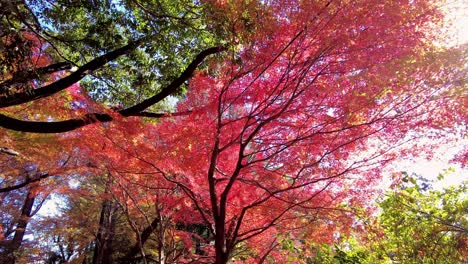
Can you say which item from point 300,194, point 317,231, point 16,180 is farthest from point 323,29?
point 16,180

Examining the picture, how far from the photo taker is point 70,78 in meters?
5.79

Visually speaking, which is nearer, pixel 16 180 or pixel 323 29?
pixel 323 29

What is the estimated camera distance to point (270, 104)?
5.26 metres

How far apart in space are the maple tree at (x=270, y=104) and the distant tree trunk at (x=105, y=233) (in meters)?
7.69

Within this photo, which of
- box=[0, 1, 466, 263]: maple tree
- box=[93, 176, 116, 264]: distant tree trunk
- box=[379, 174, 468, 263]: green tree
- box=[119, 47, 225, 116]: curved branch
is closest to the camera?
→ box=[0, 1, 466, 263]: maple tree

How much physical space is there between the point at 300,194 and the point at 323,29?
376 cm

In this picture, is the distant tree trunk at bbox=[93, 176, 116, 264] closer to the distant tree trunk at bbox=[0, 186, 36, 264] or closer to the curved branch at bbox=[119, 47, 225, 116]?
the distant tree trunk at bbox=[0, 186, 36, 264]

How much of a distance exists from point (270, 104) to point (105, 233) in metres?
13.5

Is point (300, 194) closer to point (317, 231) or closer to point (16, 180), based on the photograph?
point (317, 231)

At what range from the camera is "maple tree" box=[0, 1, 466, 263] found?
4789 millimetres

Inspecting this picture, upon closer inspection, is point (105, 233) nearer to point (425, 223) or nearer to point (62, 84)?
point (62, 84)

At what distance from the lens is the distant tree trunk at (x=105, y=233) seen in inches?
589

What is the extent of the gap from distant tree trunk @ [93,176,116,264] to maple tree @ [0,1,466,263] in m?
7.69

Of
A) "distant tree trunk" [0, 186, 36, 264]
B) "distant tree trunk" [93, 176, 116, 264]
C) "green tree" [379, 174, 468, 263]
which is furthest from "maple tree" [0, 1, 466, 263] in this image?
"distant tree trunk" [0, 186, 36, 264]
